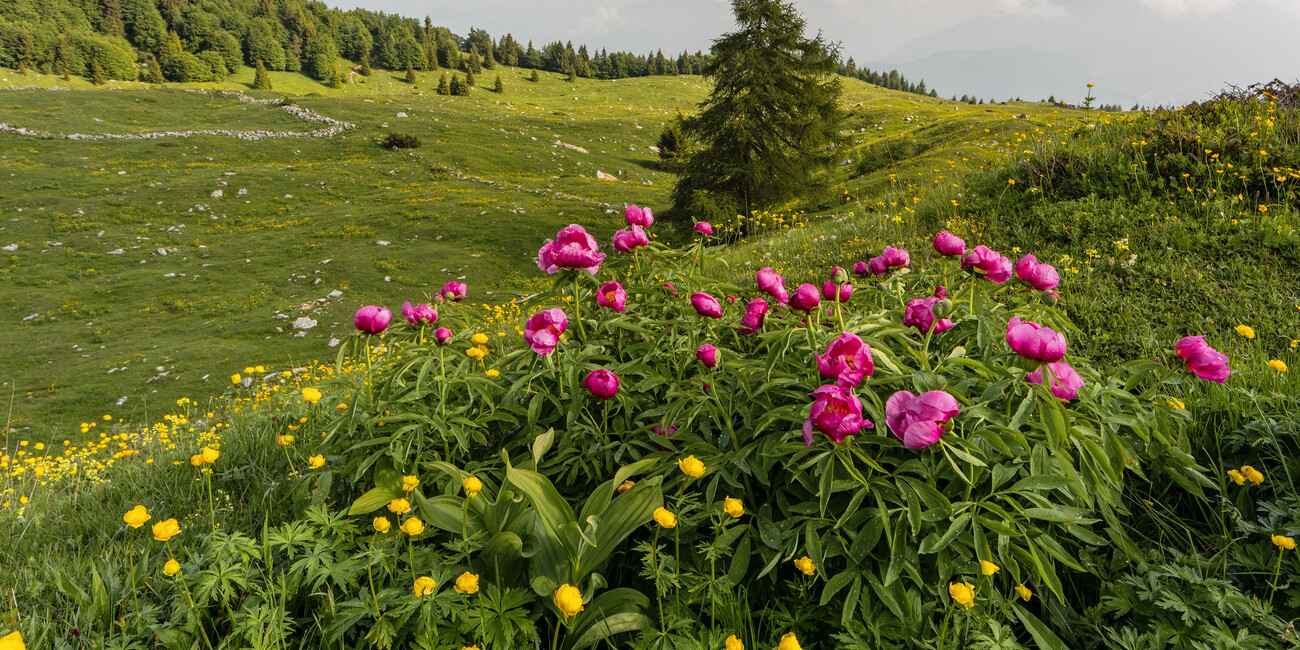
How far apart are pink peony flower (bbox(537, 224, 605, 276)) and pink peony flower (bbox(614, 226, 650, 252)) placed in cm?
31

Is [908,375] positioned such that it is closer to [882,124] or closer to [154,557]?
[154,557]

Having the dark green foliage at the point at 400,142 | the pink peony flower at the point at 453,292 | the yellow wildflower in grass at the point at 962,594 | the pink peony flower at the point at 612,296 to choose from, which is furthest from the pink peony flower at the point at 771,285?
the dark green foliage at the point at 400,142

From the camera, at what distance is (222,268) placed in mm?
15531

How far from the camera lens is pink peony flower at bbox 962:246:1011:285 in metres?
2.22

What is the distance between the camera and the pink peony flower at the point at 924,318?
84.8 inches

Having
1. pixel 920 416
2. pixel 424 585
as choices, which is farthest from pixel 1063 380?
pixel 424 585

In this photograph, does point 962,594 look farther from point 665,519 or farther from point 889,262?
point 889,262

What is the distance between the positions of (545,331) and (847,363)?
1206 mm

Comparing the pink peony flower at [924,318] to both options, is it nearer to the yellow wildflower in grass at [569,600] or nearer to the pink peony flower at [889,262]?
the pink peony flower at [889,262]

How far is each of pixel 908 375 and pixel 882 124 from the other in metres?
48.5

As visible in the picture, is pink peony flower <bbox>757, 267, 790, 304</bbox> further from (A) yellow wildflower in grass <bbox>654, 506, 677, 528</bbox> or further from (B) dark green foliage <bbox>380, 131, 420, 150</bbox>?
(B) dark green foliage <bbox>380, 131, 420, 150</bbox>

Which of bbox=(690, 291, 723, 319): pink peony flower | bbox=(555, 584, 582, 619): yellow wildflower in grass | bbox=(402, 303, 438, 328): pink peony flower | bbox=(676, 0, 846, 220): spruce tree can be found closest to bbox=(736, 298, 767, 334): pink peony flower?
bbox=(690, 291, 723, 319): pink peony flower

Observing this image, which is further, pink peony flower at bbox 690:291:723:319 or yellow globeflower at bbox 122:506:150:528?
pink peony flower at bbox 690:291:723:319

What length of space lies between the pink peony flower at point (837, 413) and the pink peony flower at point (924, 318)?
0.75 metres
